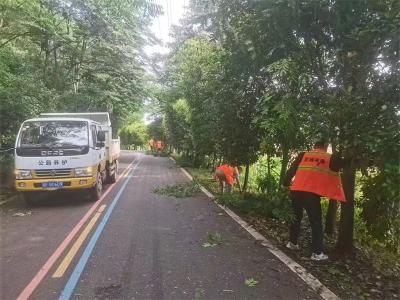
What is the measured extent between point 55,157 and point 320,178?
7.07 meters

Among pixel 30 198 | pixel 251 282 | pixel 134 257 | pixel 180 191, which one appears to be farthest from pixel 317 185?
pixel 30 198

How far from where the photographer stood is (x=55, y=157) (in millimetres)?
10641

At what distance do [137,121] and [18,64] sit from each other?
53.9 m

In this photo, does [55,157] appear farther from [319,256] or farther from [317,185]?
[319,256]

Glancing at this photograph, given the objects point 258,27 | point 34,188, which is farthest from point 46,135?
point 258,27

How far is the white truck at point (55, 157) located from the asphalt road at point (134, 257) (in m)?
0.68

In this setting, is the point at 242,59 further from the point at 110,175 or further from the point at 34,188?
the point at 110,175

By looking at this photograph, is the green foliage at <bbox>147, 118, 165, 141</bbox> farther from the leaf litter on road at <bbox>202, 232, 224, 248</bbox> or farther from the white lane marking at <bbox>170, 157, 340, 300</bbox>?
the leaf litter on road at <bbox>202, 232, 224, 248</bbox>

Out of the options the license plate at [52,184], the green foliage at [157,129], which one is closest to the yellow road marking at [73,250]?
the license plate at [52,184]

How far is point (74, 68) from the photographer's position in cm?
2362

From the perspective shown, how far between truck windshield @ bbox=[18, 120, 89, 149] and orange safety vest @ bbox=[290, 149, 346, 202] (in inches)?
264

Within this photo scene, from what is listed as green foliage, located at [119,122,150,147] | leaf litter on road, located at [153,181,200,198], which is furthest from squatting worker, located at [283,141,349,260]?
green foliage, located at [119,122,150,147]

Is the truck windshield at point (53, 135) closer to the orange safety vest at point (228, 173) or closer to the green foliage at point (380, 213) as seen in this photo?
the orange safety vest at point (228, 173)

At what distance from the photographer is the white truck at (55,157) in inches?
415
